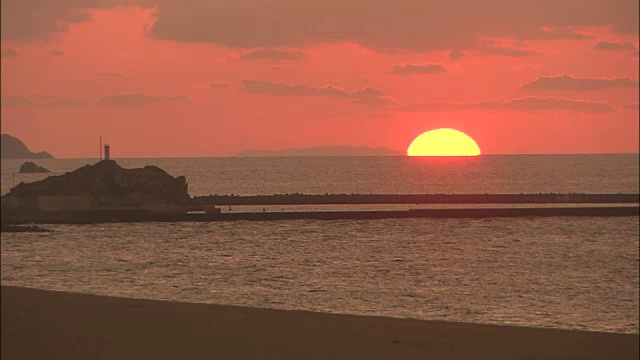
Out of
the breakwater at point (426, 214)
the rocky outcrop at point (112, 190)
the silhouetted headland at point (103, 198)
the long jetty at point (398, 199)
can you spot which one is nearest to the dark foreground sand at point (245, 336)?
the breakwater at point (426, 214)

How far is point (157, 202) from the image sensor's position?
270ft

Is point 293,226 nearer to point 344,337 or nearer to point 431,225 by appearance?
point 431,225

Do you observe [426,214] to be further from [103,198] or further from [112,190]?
[103,198]

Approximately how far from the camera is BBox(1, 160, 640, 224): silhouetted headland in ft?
253

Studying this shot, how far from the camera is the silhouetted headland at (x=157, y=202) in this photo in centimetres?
7719

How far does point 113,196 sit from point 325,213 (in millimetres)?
22717

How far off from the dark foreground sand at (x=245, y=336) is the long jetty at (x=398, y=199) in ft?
237

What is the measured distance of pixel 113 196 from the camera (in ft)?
274

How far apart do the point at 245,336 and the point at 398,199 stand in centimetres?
8128

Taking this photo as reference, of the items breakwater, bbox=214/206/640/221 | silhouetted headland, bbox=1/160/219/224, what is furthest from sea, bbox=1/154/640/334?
silhouetted headland, bbox=1/160/219/224

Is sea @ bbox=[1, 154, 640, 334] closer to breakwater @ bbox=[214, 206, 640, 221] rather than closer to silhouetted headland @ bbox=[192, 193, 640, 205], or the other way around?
breakwater @ bbox=[214, 206, 640, 221]

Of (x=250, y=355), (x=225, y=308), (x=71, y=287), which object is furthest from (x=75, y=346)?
(x=71, y=287)

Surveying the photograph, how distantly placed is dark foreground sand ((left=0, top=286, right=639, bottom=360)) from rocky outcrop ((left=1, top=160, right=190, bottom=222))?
227ft

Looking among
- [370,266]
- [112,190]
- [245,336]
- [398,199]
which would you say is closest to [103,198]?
[112,190]
